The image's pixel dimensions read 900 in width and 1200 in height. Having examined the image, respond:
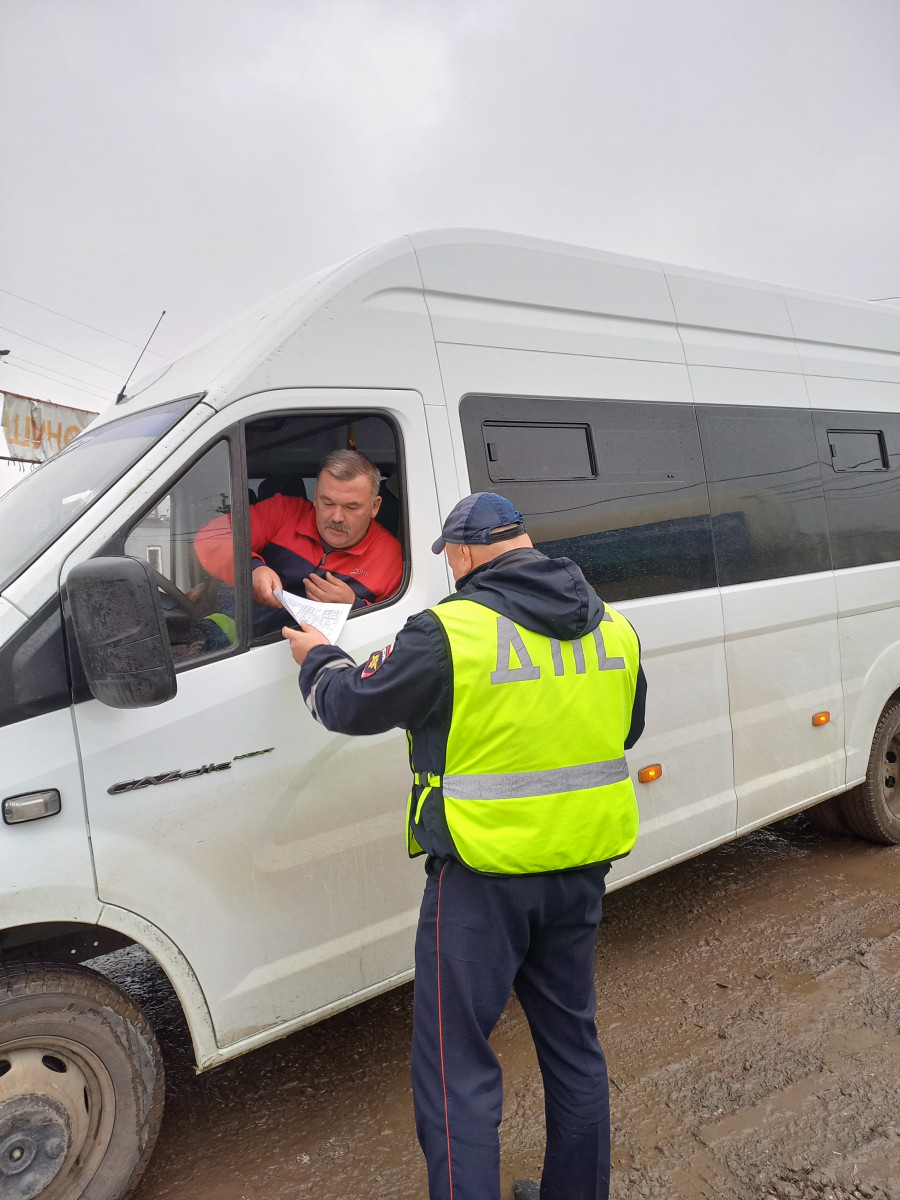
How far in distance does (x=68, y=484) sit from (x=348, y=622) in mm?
946

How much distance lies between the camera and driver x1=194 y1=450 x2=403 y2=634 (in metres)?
2.62

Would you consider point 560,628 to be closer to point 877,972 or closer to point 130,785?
point 130,785

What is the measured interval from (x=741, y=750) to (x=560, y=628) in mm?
2109

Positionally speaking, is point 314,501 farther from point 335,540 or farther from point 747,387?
point 747,387

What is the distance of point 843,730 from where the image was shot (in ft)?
13.6

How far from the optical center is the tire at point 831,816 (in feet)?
15.4

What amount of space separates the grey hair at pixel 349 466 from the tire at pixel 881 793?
10.4ft

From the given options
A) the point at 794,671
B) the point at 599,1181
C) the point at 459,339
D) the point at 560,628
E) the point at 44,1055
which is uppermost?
the point at 459,339

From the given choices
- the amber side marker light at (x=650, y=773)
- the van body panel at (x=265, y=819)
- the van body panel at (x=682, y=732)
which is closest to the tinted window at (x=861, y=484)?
the van body panel at (x=682, y=732)

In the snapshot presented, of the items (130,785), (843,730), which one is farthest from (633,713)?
(843,730)

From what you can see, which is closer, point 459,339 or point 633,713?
point 633,713

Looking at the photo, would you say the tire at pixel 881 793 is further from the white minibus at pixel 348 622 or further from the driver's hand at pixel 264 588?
the driver's hand at pixel 264 588

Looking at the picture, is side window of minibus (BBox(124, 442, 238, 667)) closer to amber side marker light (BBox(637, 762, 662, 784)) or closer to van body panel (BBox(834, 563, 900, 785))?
amber side marker light (BBox(637, 762, 662, 784))

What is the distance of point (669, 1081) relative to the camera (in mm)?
2826
